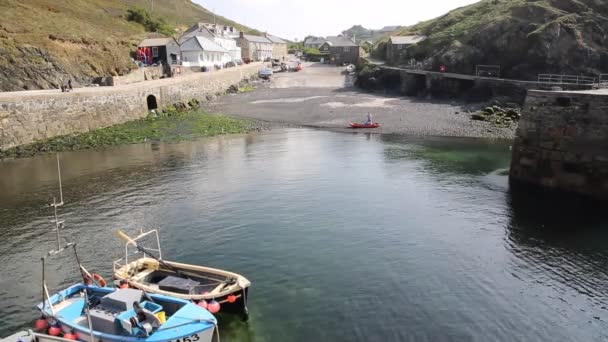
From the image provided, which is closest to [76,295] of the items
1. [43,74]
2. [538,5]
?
[43,74]

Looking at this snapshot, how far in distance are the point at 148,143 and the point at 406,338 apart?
37757 mm

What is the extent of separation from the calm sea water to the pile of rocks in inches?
603

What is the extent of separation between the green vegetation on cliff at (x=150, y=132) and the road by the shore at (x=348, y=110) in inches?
229

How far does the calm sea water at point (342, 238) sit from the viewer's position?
17.0 m

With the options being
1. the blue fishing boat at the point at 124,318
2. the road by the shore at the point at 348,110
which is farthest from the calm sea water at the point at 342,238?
the road by the shore at the point at 348,110

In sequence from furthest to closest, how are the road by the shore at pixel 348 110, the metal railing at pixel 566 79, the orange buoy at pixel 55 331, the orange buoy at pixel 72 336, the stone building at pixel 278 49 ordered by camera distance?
1. the stone building at pixel 278 49
2. the metal railing at pixel 566 79
3. the road by the shore at pixel 348 110
4. the orange buoy at pixel 55 331
5. the orange buoy at pixel 72 336

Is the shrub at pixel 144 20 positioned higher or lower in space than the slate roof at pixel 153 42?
higher

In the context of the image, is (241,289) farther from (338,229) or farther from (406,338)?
(338,229)

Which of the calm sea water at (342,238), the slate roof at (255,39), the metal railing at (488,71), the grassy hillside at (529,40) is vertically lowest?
the calm sea water at (342,238)

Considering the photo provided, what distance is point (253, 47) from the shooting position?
131250 millimetres

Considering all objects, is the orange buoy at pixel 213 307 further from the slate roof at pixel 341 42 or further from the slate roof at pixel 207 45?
the slate roof at pixel 341 42

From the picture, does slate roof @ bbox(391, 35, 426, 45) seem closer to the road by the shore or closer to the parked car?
the road by the shore

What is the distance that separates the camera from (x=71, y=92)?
48719 millimetres

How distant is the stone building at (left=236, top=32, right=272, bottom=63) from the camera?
12800 centimetres
